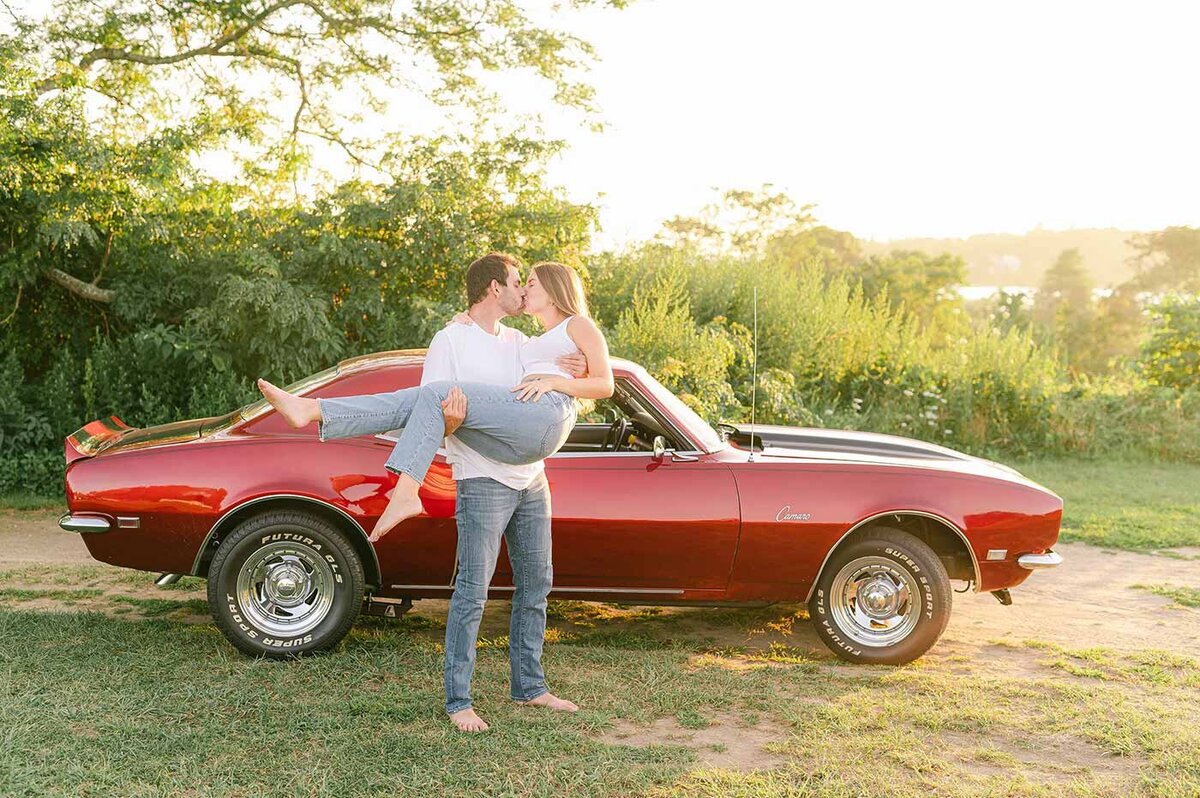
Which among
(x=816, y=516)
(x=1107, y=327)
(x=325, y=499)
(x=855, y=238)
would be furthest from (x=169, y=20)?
(x=855, y=238)

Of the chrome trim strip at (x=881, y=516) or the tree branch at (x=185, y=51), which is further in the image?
the tree branch at (x=185, y=51)

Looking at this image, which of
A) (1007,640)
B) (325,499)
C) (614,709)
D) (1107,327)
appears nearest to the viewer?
(614,709)

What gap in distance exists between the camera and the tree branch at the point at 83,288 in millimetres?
11578

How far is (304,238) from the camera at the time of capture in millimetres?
11828

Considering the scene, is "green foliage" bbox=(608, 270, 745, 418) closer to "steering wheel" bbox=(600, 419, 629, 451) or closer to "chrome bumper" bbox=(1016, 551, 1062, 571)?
"steering wheel" bbox=(600, 419, 629, 451)

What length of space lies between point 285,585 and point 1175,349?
15370 millimetres

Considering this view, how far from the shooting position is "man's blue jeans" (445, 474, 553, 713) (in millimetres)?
4582

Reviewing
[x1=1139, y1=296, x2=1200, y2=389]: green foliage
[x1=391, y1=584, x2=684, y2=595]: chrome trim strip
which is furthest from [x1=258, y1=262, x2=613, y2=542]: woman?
[x1=1139, y1=296, x2=1200, y2=389]: green foliage

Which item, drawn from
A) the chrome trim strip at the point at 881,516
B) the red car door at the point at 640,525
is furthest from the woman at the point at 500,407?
the chrome trim strip at the point at 881,516

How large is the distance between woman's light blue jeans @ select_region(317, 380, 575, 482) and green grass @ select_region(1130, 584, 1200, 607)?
5.09 metres

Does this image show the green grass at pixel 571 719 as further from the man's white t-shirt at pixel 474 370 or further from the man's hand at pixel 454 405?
Result: the man's hand at pixel 454 405

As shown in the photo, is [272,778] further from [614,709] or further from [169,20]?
[169,20]

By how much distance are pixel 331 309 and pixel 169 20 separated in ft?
12.3

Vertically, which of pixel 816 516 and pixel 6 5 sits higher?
pixel 6 5
